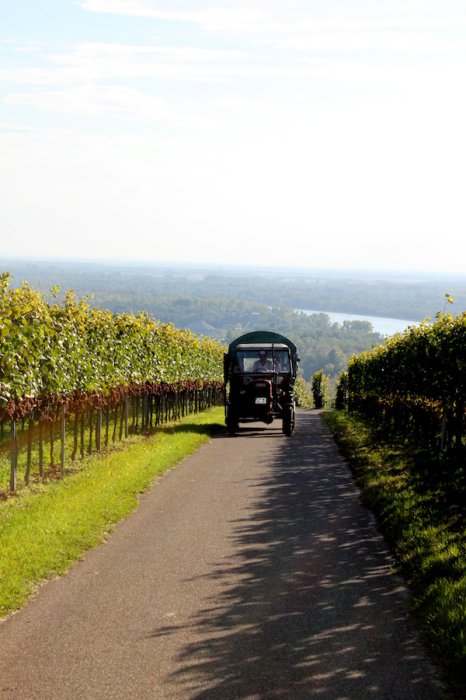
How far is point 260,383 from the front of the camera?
26.2m

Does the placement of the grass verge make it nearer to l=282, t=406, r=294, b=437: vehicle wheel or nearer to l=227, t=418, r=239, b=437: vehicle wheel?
l=282, t=406, r=294, b=437: vehicle wheel

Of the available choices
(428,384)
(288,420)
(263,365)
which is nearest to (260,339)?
(263,365)

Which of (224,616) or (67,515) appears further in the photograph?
(67,515)

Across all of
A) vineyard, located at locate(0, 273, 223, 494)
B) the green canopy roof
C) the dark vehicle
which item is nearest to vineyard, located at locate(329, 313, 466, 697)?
the dark vehicle

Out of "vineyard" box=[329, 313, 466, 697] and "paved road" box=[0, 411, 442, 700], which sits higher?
"vineyard" box=[329, 313, 466, 697]

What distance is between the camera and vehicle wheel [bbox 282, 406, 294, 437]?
86.3 feet

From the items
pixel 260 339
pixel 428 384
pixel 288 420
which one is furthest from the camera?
pixel 260 339

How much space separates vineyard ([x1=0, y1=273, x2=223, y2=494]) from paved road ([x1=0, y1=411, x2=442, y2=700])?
3.57m

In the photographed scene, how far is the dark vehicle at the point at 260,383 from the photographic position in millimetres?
26219

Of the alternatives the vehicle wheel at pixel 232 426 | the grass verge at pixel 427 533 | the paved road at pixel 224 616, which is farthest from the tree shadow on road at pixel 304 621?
the vehicle wheel at pixel 232 426

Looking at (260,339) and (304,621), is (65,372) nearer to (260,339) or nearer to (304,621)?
(304,621)

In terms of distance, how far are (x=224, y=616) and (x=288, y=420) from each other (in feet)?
62.9

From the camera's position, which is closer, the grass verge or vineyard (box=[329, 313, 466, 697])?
the grass verge

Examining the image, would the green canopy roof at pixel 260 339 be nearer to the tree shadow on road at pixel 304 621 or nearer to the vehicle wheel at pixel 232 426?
→ the vehicle wheel at pixel 232 426
